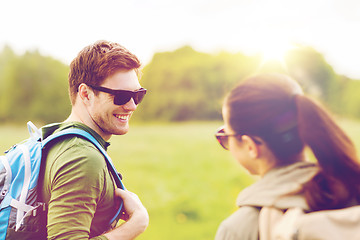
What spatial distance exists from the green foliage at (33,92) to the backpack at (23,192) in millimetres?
33775

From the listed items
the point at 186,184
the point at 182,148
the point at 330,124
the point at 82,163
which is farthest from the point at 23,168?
the point at 182,148

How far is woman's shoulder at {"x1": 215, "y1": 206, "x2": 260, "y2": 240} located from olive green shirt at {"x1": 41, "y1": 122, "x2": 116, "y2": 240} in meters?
0.71

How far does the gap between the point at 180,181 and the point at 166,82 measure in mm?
22106

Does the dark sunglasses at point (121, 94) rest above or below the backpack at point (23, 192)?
above

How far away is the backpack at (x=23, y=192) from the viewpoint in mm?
2070

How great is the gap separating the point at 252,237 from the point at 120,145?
55.3ft

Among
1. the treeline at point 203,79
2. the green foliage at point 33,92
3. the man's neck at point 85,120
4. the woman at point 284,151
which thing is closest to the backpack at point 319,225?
the woman at point 284,151

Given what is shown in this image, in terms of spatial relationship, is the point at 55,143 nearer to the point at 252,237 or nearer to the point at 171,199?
the point at 252,237

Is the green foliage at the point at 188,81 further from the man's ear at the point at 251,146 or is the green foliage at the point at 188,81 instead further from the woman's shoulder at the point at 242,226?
the woman's shoulder at the point at 242,226

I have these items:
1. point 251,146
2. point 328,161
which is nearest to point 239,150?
point 251,146

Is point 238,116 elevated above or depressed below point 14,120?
above

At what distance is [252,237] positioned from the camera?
1.78 m

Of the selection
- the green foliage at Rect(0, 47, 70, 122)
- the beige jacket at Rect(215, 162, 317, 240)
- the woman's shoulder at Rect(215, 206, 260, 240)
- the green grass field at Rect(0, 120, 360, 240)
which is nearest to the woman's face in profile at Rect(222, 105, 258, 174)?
the beige jacket at Rect(215, 162, 317, 240)

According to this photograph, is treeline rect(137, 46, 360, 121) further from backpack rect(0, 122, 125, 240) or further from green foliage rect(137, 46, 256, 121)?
backpack rect(0, 122, 125, 240)
